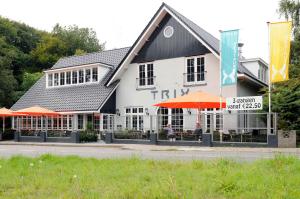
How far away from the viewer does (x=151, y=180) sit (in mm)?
8484

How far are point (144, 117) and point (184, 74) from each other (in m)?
4.51

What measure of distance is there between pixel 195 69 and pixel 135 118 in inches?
245

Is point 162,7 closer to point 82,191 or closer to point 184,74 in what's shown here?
point 184,74

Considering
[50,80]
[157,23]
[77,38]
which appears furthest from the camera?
[77,38]

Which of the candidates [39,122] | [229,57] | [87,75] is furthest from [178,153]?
[39,122]

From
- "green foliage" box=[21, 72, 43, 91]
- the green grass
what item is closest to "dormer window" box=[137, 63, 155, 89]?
the green grass

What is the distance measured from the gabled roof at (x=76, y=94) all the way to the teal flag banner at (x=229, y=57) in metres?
11.1

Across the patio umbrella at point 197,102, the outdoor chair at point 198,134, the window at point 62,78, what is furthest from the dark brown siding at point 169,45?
the window at point 62,78

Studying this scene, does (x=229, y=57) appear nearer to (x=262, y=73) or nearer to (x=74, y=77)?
(x=262, y=73)

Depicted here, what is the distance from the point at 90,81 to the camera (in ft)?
118

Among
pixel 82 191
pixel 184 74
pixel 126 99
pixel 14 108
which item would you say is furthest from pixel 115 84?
pixel 82 191

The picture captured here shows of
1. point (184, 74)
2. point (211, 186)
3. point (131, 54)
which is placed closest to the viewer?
point (211, 186)

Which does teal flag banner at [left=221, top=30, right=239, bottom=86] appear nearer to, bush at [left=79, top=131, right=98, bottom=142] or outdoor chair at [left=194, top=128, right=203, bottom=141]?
outdoor chair at [left=194, top=128, right=203, bottom=141]

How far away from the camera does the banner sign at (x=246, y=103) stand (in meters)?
21.7
